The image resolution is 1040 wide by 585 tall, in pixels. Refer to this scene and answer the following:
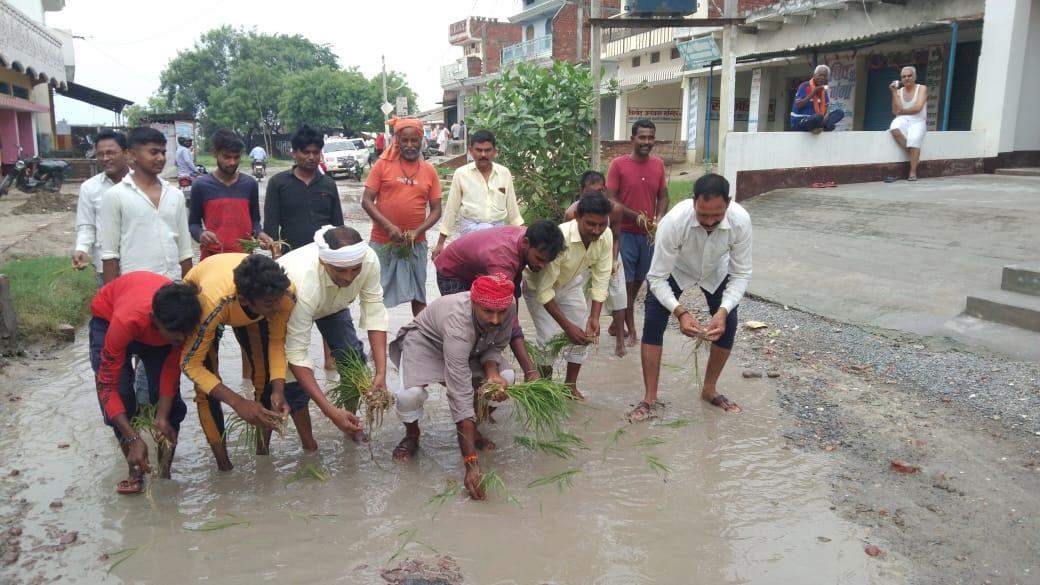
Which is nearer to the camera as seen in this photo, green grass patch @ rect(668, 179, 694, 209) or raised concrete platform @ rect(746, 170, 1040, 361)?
raised concrete platform @ rect(746, 170, 1040, 361)

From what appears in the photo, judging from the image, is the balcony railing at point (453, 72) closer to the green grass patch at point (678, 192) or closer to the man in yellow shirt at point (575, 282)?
the green grass patch at point (678, 192)

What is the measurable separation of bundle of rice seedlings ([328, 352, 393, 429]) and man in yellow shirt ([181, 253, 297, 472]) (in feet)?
0.97

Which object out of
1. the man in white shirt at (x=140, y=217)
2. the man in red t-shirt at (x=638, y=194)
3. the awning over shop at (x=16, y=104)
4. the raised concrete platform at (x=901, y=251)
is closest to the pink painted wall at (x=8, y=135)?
the awning over shop at (x=16, y=104)

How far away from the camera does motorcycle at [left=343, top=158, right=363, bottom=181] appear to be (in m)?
27.1

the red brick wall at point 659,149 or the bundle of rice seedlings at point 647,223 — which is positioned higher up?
the red brick wall at point 659,149

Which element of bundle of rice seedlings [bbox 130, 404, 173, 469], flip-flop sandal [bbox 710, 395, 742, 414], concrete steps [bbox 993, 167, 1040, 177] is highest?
concrete steps [bbox 993, 167, 1040, 177]

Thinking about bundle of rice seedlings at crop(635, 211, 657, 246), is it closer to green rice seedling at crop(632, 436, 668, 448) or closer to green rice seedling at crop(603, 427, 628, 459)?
green rice seedling at crop(603, 427, 628, 459)

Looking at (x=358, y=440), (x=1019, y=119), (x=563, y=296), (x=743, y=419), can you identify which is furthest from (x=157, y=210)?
(x=1019, y=119)

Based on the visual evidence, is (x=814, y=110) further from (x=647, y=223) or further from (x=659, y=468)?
(x=659, y=468)

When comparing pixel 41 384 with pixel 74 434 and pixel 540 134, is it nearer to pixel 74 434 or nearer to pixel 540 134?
pixel 74 434

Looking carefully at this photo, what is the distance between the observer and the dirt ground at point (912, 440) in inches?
123

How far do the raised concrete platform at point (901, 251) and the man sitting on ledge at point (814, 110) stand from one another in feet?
3.72

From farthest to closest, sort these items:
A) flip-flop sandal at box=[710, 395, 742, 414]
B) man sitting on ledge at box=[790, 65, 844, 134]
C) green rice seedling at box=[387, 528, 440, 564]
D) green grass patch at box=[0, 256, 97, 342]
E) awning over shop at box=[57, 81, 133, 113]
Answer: awning over shop at box=[57, 81, 133, 113]
man sitting on ledge at box=[790, 65, 844, 134]
green grass patch at box=[0, 256, 97, 342]
flip-flop sandal at box=[710, 395, 742, 414]
green rice seedling at box=[387, 528, 440, 564]

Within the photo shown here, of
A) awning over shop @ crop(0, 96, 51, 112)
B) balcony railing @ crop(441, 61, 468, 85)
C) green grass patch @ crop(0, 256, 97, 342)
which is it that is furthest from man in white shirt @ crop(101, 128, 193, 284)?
balcony railing @ crop(441, 61, 468, 85)
